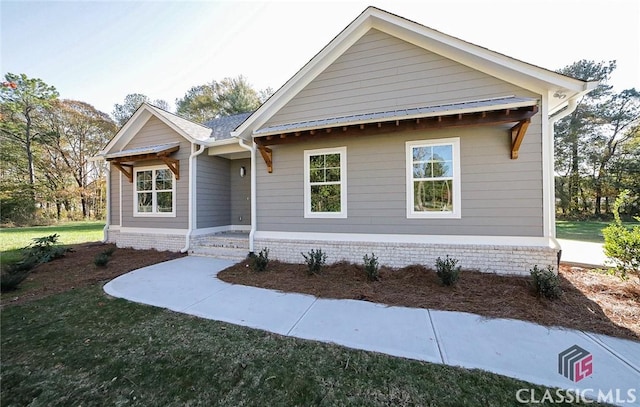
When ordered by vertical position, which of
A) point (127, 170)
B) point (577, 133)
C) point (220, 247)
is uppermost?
point (577, 133)

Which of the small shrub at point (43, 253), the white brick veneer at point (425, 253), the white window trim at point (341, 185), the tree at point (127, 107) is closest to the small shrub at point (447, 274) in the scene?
the white brick veneer at point (425, 253)

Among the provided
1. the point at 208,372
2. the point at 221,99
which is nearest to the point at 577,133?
the point at 208,372

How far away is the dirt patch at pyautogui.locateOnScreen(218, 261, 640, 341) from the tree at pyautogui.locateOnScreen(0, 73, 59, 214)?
2533 centimetres

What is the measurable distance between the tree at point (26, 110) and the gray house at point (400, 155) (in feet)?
70.0

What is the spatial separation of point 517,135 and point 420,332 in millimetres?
4355

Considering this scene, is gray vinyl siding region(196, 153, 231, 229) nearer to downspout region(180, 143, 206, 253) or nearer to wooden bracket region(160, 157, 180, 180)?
downspout region(180, 143, 206, 253)

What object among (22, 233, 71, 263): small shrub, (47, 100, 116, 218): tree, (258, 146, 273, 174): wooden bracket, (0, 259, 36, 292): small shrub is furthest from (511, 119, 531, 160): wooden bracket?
(47, 100, 116, 218): tree

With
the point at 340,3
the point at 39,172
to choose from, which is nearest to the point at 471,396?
the point at 340,3

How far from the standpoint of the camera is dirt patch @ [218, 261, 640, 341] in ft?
11.9

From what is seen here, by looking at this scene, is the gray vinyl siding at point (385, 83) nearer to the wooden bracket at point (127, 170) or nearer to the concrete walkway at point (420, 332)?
the concrete walkway at point (420, 332)

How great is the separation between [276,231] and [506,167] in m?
5.76

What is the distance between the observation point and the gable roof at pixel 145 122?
8.16 meters

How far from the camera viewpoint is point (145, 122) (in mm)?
8984

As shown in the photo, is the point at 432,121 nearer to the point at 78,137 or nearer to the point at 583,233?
the point at 583,233
